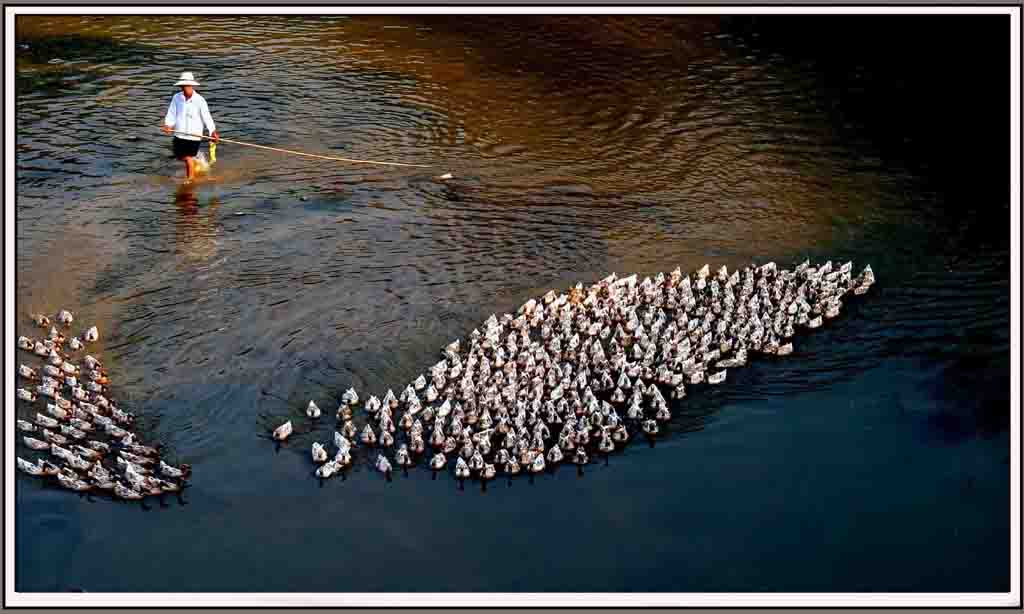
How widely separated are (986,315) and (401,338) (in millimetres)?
8123

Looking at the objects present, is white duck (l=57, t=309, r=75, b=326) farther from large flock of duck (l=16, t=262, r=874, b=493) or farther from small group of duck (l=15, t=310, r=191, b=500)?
small group of duck (l=15, t=310, r=191, b=500)

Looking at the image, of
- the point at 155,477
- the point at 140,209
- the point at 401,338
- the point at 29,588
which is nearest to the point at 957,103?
the point at 401,338

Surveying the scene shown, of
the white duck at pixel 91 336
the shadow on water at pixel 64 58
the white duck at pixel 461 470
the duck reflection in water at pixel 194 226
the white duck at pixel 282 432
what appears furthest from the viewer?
the shadow on water at pixel 64 58

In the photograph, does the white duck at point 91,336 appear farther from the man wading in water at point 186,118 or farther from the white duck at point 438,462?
the white duck at point 438,462

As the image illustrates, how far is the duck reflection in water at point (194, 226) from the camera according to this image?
16.5m

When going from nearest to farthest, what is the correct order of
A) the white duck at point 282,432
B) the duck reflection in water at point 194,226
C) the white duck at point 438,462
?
the white duck at point 438,462 → the white duck at point 282,432 → the duck reflection in water at point 194,226

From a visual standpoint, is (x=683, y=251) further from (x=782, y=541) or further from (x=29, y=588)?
(x=29, y=588)

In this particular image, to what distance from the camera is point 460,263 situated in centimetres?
1648

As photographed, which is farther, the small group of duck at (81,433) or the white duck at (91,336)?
the white duck at (91,336)

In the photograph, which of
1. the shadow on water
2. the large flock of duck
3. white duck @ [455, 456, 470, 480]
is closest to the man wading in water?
the large flock of duck

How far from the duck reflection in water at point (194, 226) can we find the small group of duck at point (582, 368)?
4675mm

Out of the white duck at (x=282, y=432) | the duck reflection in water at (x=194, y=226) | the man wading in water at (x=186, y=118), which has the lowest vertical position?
the white duck at (x=282, y=432)

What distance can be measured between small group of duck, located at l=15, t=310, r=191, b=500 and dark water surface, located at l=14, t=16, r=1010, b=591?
0.82 feet

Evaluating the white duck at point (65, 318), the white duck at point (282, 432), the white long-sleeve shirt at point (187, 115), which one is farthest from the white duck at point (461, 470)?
the white long-sleeve shirt at point (187, 115)
